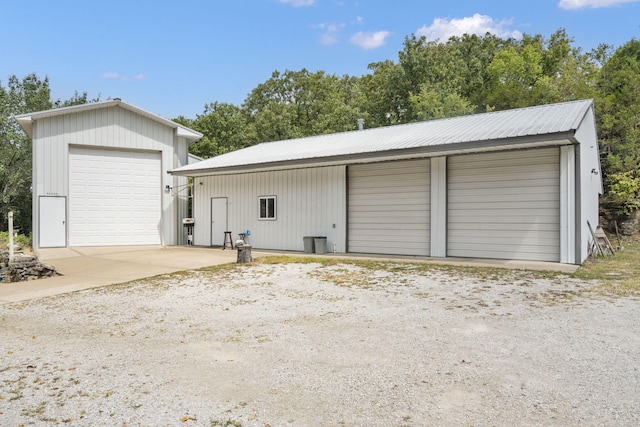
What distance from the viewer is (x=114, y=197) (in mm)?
17078

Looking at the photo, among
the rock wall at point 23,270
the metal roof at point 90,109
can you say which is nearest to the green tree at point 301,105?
the metal roof at point 90,109

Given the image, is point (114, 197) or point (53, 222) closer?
point (53, 222)

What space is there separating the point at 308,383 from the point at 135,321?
325cm

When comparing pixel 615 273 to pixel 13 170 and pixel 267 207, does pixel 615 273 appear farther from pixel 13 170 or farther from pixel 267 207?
pixel 13 170

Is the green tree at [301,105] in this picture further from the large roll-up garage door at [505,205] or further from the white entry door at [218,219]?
the large roll-up garage door at [505,205]

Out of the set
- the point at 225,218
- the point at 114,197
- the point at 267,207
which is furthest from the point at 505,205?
the point at 114,197

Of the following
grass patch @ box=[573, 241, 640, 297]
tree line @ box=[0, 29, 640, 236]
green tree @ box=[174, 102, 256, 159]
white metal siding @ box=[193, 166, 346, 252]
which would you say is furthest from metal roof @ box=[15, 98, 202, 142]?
grass patch @ box=[573, 241, 640, 297]

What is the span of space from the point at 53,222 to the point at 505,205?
1541 cm

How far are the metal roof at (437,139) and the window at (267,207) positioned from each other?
124 centimetres

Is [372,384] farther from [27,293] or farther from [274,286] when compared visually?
[27,293]

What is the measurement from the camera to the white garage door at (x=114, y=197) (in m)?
16.4

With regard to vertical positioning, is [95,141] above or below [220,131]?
below

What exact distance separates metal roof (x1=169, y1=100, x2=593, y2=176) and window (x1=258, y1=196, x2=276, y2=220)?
124 cm

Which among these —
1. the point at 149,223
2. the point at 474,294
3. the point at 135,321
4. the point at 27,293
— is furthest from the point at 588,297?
the point at 149,223
